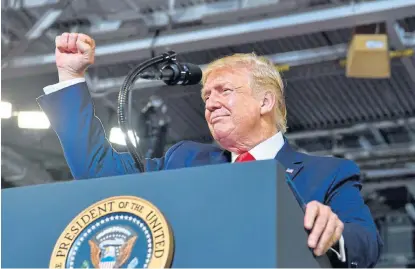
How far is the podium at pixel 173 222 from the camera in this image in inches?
35.9

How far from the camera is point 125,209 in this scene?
3.24ft

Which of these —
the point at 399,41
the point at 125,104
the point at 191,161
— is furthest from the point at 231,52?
the point at 125,104

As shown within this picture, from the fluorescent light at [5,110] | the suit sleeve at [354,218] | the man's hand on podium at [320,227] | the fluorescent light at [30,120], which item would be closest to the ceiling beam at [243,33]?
the fluorescent light at [5,110]

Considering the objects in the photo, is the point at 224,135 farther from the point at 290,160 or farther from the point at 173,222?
the point at 173,222

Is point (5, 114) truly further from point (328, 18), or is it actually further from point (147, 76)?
point (147, 76)

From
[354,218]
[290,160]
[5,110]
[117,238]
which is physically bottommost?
[117,238]

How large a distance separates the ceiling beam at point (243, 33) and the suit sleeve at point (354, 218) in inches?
119

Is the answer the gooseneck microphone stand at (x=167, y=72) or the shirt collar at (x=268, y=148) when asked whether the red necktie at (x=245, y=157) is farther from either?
the gooseneck microphone stand at (x=167, y=72)

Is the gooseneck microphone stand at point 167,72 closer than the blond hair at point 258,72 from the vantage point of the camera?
Yes

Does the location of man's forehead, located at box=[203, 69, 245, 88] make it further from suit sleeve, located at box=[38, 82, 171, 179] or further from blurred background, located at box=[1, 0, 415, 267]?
blurred background, located at box=[1, 0, 415, 267]

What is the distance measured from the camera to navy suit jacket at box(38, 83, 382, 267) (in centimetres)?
136

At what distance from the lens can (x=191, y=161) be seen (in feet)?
5.21

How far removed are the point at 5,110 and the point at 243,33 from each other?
1965mm

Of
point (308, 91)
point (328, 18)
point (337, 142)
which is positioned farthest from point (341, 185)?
point (337, 142)
